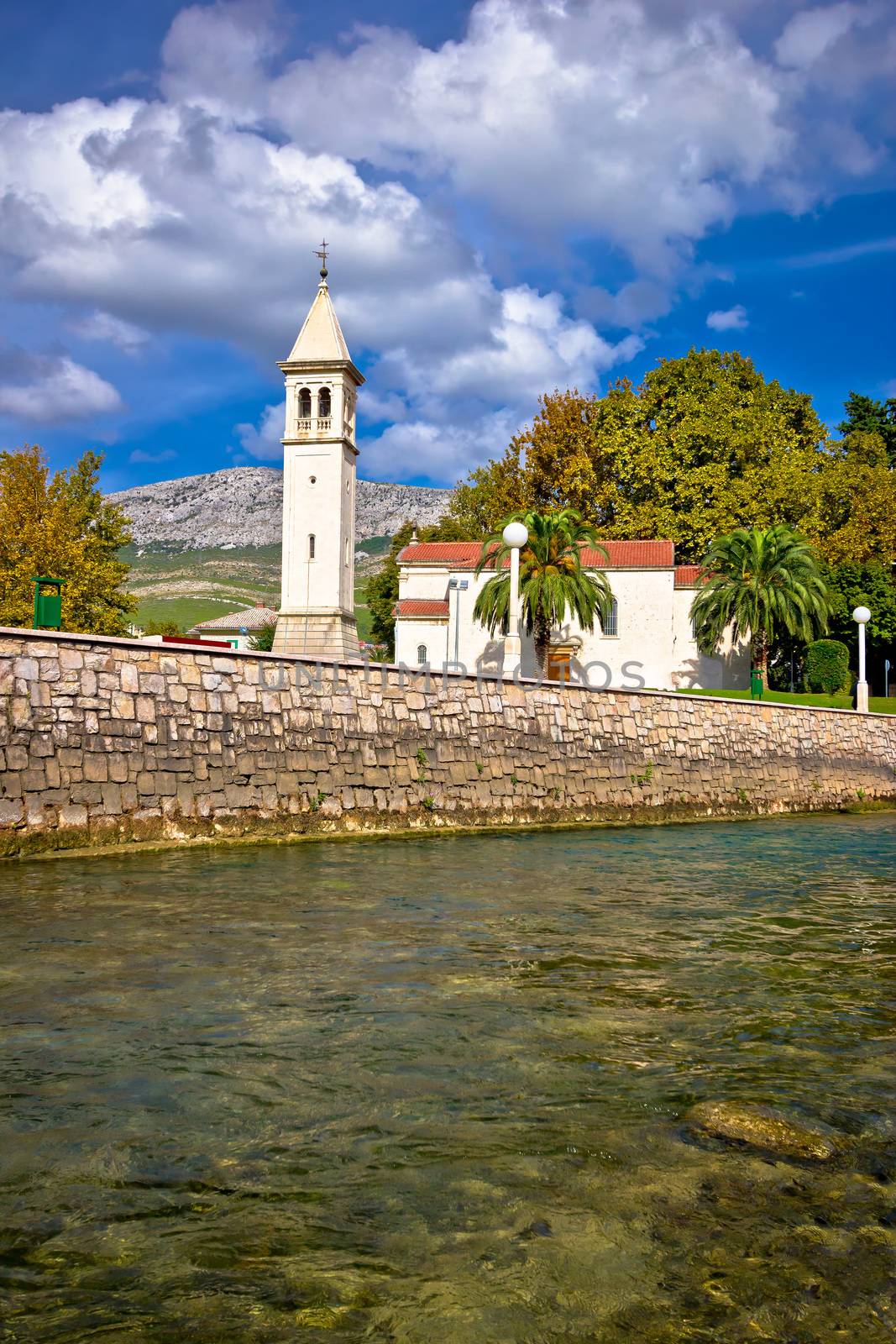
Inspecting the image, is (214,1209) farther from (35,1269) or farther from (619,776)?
(619,776)

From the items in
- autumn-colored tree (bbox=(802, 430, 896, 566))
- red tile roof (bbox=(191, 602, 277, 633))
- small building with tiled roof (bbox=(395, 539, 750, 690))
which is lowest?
small building with tiled roof (bbox=(395, 539, 750, 690))

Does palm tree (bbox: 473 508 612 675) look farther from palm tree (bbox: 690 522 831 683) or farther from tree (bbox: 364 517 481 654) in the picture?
tree (bbox: 364 517 481 654)

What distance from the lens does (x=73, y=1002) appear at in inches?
206

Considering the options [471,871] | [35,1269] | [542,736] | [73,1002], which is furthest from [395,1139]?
[542,736]

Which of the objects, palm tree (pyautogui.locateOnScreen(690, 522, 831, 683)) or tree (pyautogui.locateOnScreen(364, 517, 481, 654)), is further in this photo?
Answer: tree (pyautogui.locateOnScreen(364, 517, 481, 654))

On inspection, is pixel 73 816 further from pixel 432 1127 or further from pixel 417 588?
pixel 417 588

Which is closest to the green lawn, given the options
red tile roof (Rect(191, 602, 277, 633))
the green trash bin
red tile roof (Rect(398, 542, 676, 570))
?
red tile roof (Rect(398, 542, 676, 570))

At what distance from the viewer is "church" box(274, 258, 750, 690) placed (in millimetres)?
42594

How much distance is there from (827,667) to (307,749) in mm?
31123

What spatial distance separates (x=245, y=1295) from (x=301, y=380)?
4605cm

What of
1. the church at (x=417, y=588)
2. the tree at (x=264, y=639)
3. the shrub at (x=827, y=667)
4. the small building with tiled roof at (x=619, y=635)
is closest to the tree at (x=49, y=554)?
the church at (x=417, y=588)

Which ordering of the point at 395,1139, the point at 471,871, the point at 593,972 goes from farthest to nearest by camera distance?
1. the point at 471,871
2. the point at 593,972
3. the point at 395,1139

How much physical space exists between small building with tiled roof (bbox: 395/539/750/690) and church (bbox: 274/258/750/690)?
0.16ft

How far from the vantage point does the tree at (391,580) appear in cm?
5812
